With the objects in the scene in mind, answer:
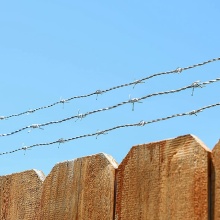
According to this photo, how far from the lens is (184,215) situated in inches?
102

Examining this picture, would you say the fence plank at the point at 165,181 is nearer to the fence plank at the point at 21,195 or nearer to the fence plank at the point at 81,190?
the fence plank at the point at 81,190

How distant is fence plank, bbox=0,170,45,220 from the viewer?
3.39 metres

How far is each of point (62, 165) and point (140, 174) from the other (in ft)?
1.90

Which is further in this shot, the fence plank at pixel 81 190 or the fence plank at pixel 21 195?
the fence plank at pixel 21 195

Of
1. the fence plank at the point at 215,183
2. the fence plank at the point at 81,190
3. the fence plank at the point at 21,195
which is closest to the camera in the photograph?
the fence plank at the point at 215,183

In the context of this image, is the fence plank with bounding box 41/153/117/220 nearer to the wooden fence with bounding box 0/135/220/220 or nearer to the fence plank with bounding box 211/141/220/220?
the wooden fence with bounding box 0/135/220/220

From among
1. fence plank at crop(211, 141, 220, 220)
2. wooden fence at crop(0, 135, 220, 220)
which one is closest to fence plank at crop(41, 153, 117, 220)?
wooden fence at crop(0, 135, 220, 220)

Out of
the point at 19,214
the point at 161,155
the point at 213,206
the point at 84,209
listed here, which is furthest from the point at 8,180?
the point at 213,206

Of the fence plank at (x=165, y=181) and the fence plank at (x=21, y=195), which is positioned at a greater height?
the fence plank at (x=21, y=195)

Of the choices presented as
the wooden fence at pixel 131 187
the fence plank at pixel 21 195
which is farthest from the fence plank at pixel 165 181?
the fence plank at pixel 21 195

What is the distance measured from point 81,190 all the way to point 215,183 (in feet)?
2.57

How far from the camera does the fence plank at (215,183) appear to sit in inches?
97.9

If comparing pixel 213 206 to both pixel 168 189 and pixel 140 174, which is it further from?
pixel 140 174

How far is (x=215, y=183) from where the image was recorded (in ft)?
8.27
